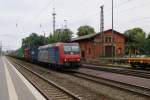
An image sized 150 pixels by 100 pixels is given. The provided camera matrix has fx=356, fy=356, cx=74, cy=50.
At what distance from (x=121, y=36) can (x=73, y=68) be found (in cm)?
4678


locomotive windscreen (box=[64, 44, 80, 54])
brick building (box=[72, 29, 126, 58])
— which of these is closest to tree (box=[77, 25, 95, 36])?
brick building (box=[72, 29, 126, 58])

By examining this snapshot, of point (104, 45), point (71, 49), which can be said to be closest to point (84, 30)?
point (104, 45)

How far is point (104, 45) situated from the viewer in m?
72.8

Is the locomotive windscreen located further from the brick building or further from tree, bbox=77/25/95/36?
tree, bbox=77/25/95/36

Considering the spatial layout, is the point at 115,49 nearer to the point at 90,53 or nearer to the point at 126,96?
the point at 90,53

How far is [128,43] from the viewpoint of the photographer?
7781cm

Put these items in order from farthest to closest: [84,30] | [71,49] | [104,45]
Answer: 1. [84,30]
2. [104,45]
3. [71,49]

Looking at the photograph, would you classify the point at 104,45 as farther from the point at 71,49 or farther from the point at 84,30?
the point at 84,30

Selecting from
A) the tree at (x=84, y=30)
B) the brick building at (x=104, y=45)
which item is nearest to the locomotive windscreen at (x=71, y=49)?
the brick building at (x=104, y=45)

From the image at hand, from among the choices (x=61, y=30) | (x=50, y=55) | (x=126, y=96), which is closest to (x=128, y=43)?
(x=61, y=30)

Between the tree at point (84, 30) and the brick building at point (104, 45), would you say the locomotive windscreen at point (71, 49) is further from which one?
the tree at point (84, 30)

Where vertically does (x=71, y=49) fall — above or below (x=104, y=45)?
below

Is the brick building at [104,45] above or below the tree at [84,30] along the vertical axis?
below

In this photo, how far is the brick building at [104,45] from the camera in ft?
236
